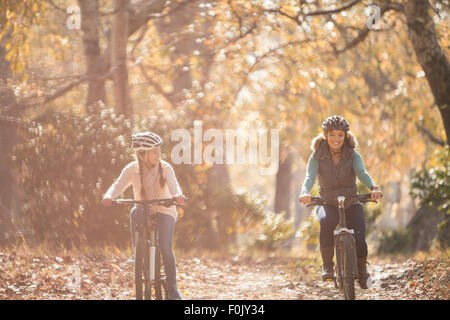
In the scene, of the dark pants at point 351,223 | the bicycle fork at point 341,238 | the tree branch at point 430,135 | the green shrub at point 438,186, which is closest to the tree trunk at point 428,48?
the green shrub at point 438,186

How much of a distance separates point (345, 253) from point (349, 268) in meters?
0.15

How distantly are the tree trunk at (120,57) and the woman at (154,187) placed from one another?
5714 mm

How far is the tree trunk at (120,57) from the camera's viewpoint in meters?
12.3

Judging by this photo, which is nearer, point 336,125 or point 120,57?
point 336,125

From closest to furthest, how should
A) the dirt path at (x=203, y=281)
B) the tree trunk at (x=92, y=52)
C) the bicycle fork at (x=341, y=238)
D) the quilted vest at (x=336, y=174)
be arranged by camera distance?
the bicycle fork at (x=341, y=238)
the quilted vest at (x=336, y=174)
the dirt path at (x=203, y=281)
the tree trunk at (x=92, y=52)

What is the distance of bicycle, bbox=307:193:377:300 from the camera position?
6.25 meters

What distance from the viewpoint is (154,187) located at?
6566mm

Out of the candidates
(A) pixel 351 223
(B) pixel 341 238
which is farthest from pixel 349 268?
(A) pixel 351 223

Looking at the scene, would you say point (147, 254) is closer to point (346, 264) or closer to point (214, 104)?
point (346, 264)

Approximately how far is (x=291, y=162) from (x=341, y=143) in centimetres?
1472

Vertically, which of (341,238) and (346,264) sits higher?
(341,238)

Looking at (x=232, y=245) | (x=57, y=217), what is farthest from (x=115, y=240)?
(x=232, y=245)

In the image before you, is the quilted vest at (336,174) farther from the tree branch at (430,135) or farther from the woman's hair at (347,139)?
the tree branch at (430,135)

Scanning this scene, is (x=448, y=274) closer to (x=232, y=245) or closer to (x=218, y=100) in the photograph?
(x=232, y=245)
